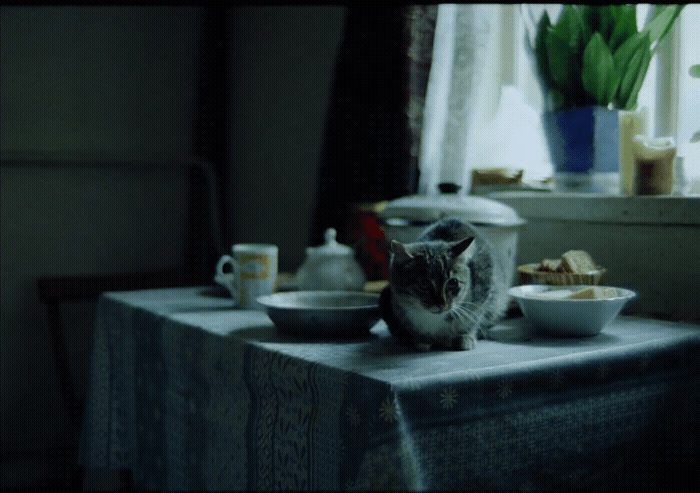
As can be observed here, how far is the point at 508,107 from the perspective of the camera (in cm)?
183

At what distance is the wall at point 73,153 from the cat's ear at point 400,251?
6.57 feet

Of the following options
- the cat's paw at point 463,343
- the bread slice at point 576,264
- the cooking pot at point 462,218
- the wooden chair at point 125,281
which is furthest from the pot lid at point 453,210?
the wooden chair at point 125,281

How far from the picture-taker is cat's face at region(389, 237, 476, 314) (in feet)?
2.85

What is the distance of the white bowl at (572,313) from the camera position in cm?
95

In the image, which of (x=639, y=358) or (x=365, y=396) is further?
(x=639, y=358)

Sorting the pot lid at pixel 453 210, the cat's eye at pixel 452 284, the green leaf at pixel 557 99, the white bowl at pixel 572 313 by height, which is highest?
the green leaf at pixel 557 99

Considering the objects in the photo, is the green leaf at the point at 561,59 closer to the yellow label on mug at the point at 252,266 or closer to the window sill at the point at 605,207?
the window sill at the point at 605,207

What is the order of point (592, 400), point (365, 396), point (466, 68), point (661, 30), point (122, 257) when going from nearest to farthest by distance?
point (365, 396) < point (592, 400) < point (661, 30) < point (466, 68) < point (122, 257)

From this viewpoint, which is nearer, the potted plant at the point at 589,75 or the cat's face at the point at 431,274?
the cat's face at the point at 431,274

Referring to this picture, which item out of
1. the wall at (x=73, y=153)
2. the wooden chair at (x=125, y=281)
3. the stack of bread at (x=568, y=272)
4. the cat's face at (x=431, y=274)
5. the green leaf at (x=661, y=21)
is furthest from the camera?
the wall at (x=73, y=153)

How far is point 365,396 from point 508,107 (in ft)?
4.21

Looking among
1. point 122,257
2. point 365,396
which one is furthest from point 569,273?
point 122,257

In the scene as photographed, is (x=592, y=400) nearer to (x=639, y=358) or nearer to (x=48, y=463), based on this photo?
(x=639, y=358)

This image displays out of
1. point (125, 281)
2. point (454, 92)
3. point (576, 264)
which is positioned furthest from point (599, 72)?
point (125, 281)
